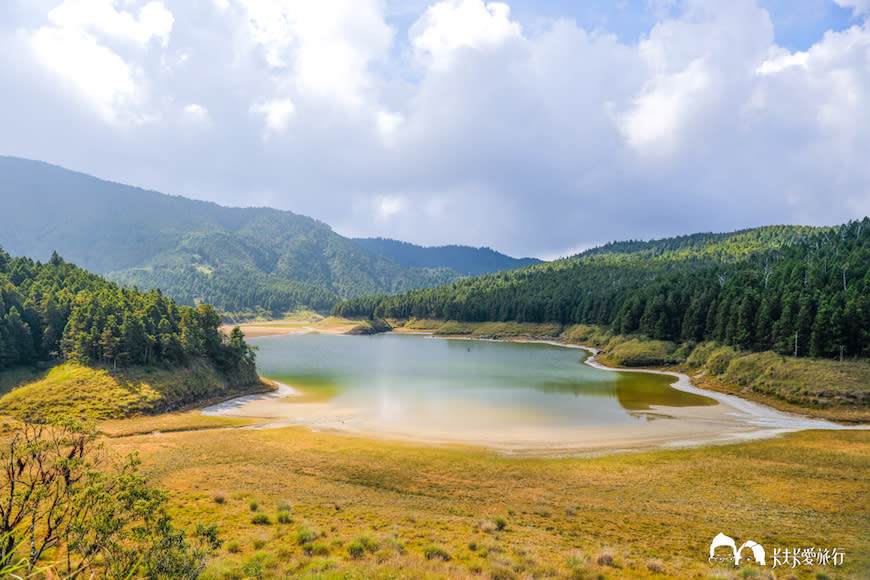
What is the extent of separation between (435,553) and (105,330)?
172 ft

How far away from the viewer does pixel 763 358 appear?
6316 cm

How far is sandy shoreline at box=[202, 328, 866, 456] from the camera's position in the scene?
37.1 metres

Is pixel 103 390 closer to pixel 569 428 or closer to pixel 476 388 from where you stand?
pixel 476 388

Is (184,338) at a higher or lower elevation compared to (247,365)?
higher

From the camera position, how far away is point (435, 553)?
1634cm

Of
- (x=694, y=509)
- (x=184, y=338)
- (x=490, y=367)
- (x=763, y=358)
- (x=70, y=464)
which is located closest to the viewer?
(x=70, y=464)

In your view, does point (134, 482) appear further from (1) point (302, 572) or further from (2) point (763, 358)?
(2) point (763, 358)

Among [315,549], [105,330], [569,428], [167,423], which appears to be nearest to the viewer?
[315,549]

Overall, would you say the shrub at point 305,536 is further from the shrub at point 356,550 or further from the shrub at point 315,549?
the shrub at point 356,550

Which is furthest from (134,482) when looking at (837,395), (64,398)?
(837,395)

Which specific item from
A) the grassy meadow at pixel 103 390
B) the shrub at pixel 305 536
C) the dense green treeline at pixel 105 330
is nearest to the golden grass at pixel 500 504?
the shrub at pixel 305 536

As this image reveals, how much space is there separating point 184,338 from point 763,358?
271ft

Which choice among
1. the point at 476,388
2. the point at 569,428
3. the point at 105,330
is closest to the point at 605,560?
the point at 569,428

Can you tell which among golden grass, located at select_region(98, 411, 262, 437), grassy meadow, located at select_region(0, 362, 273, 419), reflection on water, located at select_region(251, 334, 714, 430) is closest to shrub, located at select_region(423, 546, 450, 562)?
reflection on water, located at select_region(251, 334, 714, 430)
